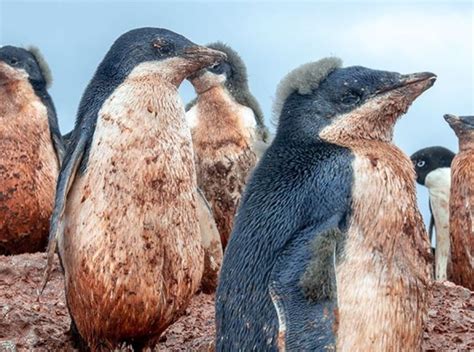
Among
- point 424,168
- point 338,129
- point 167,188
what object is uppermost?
point 338,129

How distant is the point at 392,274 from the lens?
3.94m

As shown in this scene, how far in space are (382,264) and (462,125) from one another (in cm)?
486

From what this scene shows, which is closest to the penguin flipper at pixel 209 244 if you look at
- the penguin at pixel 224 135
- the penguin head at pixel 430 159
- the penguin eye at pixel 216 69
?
the penguin at pixel 224 135

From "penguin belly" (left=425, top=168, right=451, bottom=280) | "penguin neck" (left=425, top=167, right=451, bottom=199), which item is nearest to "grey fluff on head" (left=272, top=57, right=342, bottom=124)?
"penguin belly" (left=425, top=168, right=451, bottom=280)

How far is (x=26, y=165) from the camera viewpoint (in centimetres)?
782

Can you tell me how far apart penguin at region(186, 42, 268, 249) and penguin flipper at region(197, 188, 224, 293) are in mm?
1238

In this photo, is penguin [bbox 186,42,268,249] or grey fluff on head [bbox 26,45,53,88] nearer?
penguin [bbox 186,42,268,249]

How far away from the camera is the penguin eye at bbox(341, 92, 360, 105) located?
4.35m

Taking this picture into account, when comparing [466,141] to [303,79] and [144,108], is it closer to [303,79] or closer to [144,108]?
[144,108]

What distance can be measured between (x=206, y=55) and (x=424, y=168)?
6345mm

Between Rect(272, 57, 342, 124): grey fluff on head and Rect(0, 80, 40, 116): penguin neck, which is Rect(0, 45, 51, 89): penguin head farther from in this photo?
Rect(272, 57, 342, 124): grey fluff on head

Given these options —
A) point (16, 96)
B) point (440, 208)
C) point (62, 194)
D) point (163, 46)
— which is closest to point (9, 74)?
point (16, 96)

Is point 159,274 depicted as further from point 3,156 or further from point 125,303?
point 3,156

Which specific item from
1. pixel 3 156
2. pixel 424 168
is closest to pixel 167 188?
pixel 3 156
